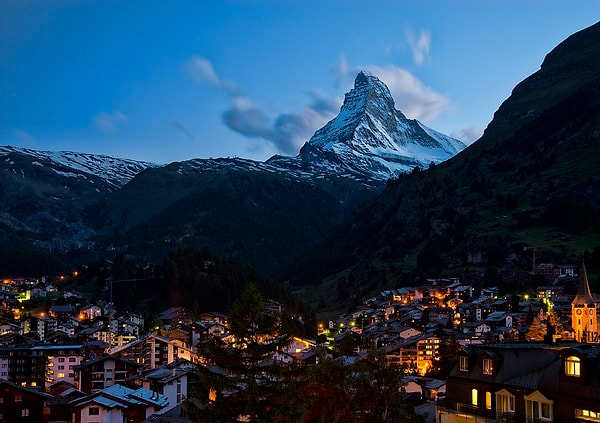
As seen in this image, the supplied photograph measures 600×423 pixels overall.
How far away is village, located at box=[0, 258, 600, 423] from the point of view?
31.3 metres

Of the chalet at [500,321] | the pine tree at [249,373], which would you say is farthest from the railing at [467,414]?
the chalet at [500,321]

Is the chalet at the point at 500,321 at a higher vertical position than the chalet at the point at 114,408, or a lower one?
higher

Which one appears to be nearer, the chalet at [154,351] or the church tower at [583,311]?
the chalet at [154,351]

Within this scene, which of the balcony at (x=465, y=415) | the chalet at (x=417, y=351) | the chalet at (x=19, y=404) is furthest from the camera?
the chalet at (x=417, y=351)

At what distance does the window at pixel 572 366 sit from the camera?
1078 inches

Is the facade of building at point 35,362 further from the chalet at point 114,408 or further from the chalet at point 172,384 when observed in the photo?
the chalet at point 114,408

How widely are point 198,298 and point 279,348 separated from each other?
146 metres

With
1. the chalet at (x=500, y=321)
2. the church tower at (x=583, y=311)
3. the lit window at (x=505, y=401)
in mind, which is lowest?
the chalet at (x=500, y=321)

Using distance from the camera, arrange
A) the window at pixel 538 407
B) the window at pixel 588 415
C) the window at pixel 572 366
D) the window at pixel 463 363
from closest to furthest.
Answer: the window at pixel 588 415, the window at pixel 572 366, the window at pixel 538 407, the window at pixel 463 363

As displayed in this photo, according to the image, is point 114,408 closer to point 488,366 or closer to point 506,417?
point 488,366

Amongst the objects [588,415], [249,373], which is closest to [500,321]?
[588,415]

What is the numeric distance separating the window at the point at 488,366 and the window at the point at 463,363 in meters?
1.31

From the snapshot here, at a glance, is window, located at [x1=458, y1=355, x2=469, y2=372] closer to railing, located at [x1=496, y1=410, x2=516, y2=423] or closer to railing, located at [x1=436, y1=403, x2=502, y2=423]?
railing, located at [x1=436, y1=403, x2=502, y2=423]

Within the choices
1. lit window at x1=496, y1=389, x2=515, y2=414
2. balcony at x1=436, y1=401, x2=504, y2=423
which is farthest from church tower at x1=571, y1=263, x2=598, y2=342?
lit window at x1=496, y1=389, x2=515, y2=414
